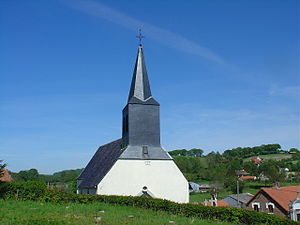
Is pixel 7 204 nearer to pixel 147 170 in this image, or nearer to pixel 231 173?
pixel 147 170

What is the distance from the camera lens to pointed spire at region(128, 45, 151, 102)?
83.5 feet

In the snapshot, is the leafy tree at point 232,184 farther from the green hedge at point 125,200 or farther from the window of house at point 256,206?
the green hedge at point 125,200

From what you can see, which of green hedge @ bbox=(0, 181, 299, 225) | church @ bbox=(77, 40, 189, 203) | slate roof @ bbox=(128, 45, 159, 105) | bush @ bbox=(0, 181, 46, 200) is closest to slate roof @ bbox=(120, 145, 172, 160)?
church @ bbox=(77, 40, 189, 203)

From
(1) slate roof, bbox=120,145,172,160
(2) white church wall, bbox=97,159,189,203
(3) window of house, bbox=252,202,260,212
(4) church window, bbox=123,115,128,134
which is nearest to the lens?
(2) white church wall, bbox=97,159,189,203

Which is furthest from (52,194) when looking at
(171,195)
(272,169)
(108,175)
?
(272,169)

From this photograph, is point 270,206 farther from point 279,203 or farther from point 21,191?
point 21,191

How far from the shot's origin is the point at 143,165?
78.5 feet

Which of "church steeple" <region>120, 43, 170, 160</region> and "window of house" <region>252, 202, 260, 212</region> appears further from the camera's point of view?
"window of house" <region>252, 202, 260, 212</region>

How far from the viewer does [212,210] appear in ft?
47.4

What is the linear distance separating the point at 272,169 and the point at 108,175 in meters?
48.7

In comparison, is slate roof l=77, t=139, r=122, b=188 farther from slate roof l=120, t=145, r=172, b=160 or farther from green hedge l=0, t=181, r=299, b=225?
green hedge l=0, t=181, r=299, b=225

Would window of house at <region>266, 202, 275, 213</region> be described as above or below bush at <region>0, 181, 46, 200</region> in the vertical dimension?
below

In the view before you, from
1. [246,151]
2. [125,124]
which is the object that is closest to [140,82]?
[125,124]

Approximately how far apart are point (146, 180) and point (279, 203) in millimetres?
12036
